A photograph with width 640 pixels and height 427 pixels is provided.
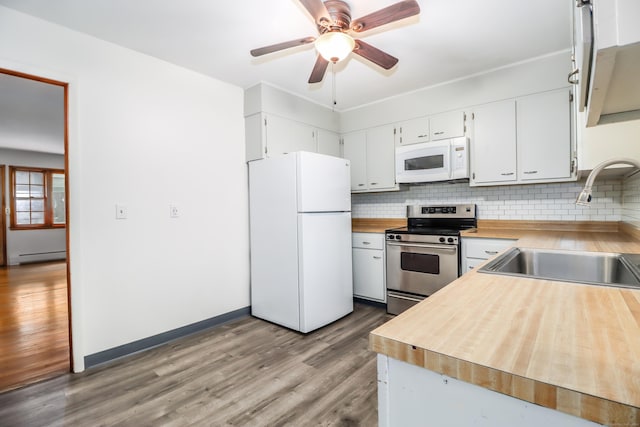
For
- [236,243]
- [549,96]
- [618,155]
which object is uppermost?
[549,96]

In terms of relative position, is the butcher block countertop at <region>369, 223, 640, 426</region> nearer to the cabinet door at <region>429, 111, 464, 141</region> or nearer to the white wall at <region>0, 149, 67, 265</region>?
the cabinet door at <region>429, 111, 464, 141</region>

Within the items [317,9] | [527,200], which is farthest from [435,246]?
[317,9]

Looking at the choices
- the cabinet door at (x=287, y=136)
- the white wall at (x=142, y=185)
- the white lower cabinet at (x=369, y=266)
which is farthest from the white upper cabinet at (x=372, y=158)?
the white wall at (x=142, y=185)

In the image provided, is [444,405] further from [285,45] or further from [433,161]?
[433,161]

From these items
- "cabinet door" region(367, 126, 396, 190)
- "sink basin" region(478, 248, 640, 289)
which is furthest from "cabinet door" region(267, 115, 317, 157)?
"sink basin" region(478, 248, 640, 289)

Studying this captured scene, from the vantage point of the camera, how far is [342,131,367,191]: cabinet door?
12.7 feet

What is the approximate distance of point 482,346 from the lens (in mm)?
585

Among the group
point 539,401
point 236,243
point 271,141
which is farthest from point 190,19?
point 539,401

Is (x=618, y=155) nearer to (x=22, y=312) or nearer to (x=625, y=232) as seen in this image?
(x=625, y=232)

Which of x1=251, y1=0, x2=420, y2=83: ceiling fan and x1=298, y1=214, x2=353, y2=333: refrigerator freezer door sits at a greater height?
x1=251, y1=0, x2=420, y2=83: ceiling fan

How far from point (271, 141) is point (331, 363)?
2143mm

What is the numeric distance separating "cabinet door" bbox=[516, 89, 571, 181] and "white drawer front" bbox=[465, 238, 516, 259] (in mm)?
688

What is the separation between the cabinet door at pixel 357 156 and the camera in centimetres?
388

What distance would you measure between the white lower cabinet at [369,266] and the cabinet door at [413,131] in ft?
3.66
